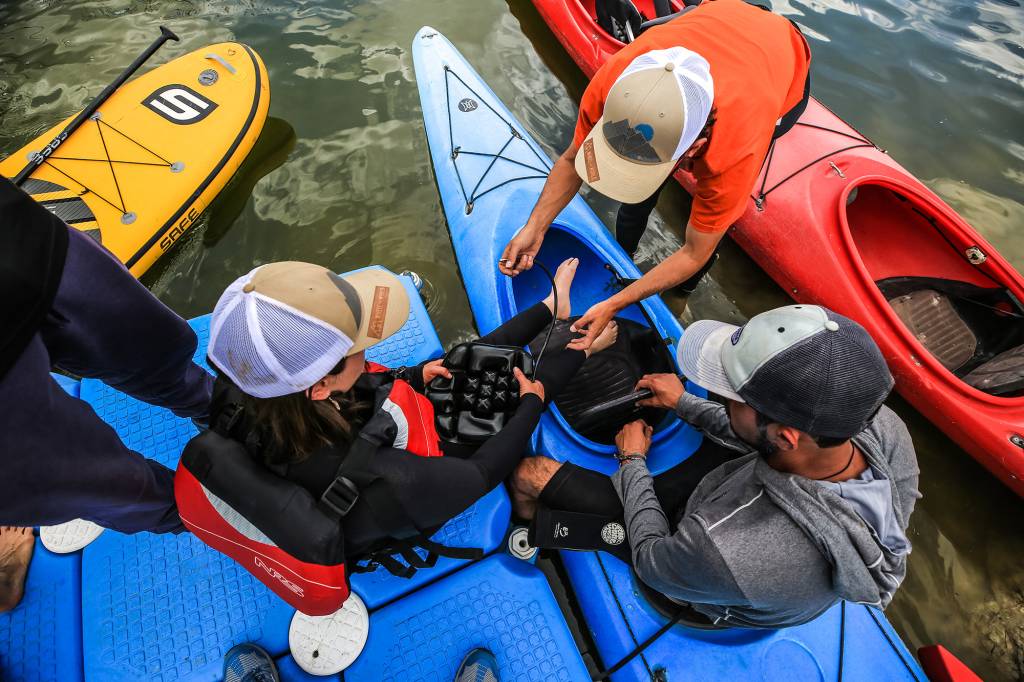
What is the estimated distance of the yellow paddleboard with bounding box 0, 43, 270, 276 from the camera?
3.24 metres

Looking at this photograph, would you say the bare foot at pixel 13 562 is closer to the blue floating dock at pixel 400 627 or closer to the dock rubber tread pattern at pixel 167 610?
the blue floating dock at pixel 400 627

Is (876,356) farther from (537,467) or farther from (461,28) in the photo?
(461,28)

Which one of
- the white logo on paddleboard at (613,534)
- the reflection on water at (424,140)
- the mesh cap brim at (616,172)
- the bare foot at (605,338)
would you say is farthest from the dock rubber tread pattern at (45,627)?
the mesh cap brim at (616,172)

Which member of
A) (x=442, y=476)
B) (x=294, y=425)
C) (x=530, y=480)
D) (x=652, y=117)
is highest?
(x=652, y=117)

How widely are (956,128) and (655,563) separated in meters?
5.56

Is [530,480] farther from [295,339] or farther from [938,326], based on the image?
[938,326]

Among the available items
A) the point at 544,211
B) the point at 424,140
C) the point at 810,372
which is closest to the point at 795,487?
the point at 810,372

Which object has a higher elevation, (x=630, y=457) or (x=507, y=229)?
(x=507, y=229)

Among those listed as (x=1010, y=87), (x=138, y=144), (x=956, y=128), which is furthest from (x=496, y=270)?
(x=1010, y=87)

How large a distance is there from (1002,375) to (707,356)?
252 centimetres

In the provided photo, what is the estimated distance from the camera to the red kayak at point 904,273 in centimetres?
272

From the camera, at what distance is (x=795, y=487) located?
1.38m

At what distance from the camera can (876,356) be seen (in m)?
1.27

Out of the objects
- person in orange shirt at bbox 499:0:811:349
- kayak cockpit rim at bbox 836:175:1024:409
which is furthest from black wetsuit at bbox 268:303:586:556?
kayak cockpit rim at bbox 836:175:1024:409
